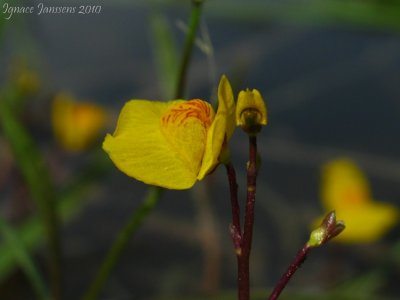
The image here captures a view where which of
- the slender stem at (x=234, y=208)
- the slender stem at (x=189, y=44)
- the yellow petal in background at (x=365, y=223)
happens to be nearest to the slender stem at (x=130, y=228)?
the slender stem at (x=189, y=44)

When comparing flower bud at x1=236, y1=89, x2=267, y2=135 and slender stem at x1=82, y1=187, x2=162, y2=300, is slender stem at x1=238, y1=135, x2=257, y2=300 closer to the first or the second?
flower bud at x1=236, y1=89, x2=267, y2=135

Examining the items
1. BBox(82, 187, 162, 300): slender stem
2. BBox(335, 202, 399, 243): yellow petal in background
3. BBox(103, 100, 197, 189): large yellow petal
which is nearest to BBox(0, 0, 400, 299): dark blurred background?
BBox(335, 202, 399, 243): yellow petal in background

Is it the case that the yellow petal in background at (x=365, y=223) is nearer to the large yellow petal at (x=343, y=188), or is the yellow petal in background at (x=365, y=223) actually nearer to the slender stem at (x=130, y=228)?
the large yellow petal at (x=343, y=188)

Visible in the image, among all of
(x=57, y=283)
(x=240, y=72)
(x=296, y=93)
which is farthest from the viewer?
(x=296, y=93)

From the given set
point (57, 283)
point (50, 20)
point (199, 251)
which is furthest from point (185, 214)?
point (50, 20)

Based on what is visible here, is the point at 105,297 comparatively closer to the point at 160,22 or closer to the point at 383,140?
the point at 160,22

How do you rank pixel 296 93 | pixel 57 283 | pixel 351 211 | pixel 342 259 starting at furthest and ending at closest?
pixel 296 93 → pixel 342 259 → pixel 351 211 → pixel 57 283
